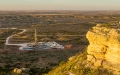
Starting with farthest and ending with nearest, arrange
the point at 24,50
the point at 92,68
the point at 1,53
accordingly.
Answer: the point at 24,50 < the point at 1,53 < the point at 92,68

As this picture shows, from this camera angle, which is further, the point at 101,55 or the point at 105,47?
the point at 101,55

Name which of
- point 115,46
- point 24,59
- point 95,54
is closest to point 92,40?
point 95,54

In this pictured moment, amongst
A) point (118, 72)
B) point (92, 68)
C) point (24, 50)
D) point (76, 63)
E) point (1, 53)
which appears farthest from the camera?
point (24, 50)

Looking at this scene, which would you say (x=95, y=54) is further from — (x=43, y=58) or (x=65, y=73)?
(x=43, y=58)

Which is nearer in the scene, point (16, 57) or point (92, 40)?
point (92, 40)

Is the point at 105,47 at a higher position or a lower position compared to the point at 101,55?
higher

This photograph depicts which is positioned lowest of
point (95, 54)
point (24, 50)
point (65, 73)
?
point (24, 50)

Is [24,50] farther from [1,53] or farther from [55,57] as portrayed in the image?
[55,57]

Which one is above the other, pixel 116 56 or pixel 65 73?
pixel 116 56
